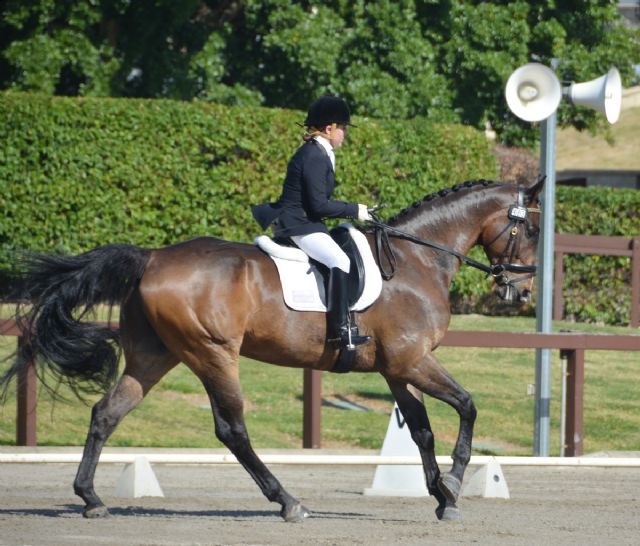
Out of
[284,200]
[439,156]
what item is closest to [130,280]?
[284,200]

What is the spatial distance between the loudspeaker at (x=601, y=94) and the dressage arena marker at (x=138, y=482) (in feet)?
16.6

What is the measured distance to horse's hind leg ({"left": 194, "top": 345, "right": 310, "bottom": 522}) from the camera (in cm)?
739

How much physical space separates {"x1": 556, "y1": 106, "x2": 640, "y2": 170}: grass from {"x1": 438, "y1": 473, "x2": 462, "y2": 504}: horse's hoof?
2701 centimetres

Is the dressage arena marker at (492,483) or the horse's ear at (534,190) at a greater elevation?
the horse's ear at (534,190)

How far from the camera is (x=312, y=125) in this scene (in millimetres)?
7738

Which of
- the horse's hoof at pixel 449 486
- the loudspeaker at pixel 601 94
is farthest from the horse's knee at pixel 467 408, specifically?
the loudspeaker at pixel 601 94

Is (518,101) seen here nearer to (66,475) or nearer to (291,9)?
(66,475)

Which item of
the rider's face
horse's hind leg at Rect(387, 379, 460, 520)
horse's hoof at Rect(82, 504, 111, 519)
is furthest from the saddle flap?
horse's hoof at Rect(82, 504, 111, 519)

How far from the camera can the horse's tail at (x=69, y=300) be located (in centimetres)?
757

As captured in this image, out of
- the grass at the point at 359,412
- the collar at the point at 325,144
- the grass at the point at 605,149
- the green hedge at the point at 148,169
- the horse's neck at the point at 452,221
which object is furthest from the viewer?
the grass at the point at 605,149

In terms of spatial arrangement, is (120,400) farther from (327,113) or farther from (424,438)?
(327,113)

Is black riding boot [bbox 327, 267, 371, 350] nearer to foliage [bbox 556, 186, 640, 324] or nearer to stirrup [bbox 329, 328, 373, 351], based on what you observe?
stirrup [bbox 329, 328, 373, 351]

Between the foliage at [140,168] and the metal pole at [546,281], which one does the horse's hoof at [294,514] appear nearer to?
the metal pole at [546,281]

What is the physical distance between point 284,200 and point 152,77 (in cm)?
1224
